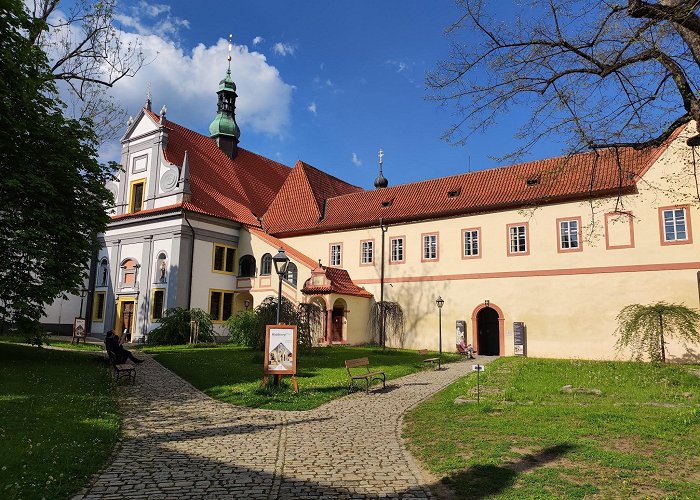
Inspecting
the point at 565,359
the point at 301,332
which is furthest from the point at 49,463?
the point at 565,359

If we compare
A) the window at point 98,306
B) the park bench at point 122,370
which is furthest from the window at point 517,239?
the window at point 98,306

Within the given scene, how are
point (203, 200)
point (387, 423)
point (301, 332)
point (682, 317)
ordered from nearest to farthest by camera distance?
point (387, 423), point (682, 317), point (301, 332), point (203, 200)

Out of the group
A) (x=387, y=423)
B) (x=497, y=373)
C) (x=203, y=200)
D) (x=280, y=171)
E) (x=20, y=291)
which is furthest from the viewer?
(x=280, y=171)

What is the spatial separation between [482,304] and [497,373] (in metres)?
8.82

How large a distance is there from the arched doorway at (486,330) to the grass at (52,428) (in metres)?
16.6

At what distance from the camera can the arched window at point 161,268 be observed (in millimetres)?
29516

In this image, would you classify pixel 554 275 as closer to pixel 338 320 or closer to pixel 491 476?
pixel 338 320

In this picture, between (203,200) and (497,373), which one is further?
(203,200)

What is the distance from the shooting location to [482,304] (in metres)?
24.5

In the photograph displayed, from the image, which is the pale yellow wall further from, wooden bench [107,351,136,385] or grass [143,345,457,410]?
wooden bench [107,351,136,385]

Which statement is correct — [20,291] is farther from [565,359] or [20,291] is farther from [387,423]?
[565,359]

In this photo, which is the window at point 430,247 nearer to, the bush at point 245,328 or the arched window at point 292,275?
the arched window at point 292,275

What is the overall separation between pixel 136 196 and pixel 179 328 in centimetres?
1167

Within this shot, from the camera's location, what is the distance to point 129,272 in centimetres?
3123
